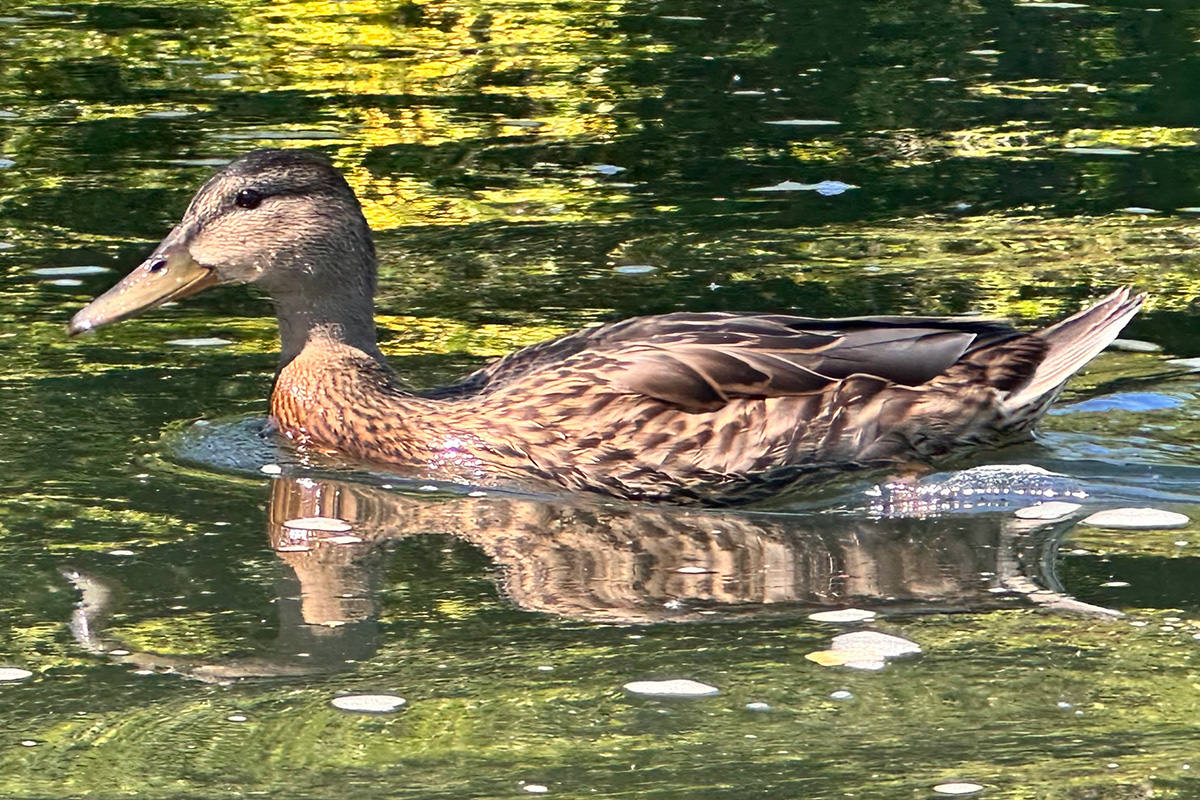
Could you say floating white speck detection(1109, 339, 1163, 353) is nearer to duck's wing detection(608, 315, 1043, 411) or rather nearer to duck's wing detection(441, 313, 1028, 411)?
duck's wing detection(441, 313, 1028, 411)

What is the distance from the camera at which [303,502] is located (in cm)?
855

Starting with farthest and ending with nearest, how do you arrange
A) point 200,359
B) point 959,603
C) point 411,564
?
point 200,359, point 411,564, point 959,603

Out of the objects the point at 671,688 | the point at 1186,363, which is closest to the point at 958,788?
the point at 671,688

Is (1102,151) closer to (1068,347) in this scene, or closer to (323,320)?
(1068,347)

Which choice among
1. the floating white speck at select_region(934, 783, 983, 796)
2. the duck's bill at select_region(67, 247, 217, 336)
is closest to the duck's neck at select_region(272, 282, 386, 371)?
the duck's bill at select_region(67, 247, 217, 336)

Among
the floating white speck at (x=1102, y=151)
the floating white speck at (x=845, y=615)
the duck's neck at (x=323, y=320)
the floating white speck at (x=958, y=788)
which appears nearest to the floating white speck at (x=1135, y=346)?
the duck's neck at (x=323, y=320)

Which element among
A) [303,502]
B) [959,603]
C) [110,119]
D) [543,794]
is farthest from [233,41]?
[543,794]

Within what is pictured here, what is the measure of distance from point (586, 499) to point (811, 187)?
5.42 meters

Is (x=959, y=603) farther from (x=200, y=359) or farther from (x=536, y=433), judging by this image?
(x=200, y=359)

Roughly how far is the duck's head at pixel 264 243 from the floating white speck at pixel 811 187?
4543 mm

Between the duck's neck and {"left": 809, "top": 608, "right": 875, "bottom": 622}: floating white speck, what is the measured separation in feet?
9.32

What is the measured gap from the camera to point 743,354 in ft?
28.6

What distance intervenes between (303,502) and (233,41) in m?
10.6

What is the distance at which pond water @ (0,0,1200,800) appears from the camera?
6164mm
